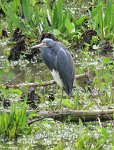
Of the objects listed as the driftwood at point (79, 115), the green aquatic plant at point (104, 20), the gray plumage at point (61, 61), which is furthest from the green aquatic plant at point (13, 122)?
the green aquatic plant at point (104, 20)

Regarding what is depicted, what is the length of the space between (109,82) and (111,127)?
1.60 meters

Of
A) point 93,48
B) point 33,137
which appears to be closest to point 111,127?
point 33,137

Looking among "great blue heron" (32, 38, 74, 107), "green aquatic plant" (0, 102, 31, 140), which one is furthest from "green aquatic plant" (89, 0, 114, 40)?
"green aquatic plant" (0, 102, 31, 140)

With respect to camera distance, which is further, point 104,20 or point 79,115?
point 104,20

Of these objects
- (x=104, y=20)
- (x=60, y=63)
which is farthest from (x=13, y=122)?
(x=104, y=20)

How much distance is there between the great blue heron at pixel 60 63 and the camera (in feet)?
23.5

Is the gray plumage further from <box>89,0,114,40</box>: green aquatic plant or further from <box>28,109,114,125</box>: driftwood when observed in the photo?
<box>89,0,114,40</box>: green aquatic plant

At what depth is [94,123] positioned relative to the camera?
6.62 m

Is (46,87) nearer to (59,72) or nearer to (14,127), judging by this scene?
(59,72)

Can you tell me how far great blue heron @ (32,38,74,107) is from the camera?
7.15m

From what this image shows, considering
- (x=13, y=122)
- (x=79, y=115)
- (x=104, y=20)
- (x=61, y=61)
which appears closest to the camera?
(x=13, y=122)

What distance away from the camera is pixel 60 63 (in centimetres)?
724

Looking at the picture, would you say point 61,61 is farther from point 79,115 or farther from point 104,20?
point 104,20

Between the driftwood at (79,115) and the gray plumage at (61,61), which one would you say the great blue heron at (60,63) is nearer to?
the gray plumage at (61,61)
